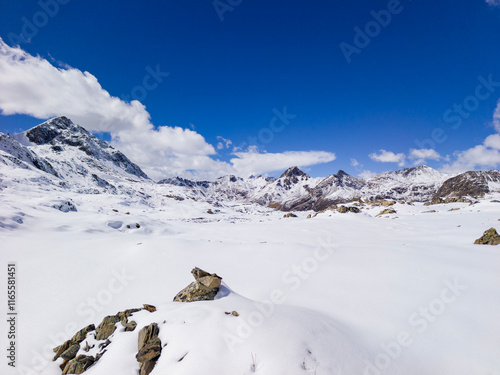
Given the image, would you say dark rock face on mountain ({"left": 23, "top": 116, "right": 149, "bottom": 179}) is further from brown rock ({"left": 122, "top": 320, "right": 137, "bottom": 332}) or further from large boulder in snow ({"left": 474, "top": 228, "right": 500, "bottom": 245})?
large boulder in snow ({"left": 474, "top": 228, "right": 500, "bottom": 245})

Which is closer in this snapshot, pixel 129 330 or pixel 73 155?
pixel 129 330

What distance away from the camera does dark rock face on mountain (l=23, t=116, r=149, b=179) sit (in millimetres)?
123375

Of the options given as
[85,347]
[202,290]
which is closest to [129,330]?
[85,347]

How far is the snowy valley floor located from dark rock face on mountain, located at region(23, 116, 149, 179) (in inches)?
5500

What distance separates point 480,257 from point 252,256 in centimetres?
993

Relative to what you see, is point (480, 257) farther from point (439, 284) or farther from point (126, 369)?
point (126, 369)

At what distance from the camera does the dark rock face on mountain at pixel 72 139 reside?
123m

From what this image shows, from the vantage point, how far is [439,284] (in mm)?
7266

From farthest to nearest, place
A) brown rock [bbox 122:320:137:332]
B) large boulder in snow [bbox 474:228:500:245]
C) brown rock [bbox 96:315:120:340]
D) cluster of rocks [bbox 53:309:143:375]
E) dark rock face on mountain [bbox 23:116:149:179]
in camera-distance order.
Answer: dark rock face on mountain [bbox 23:116:149:179], large boulder in snow [bbox 474:228:500:245], brown rock [bbox 96:315:120:340], brown rock [bbox 122:320:137:332], cluster of rocks [bbox 53:309:143:375]

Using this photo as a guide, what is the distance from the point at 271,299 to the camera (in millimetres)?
7512

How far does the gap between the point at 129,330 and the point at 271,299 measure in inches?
173

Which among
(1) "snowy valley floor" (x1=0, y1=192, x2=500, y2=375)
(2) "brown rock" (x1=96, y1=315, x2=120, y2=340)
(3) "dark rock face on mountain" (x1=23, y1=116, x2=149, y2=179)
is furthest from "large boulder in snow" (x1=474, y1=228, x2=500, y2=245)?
(3) "dark rock face on mountain" (x1=23, y1=116, x2=149, y2=179)

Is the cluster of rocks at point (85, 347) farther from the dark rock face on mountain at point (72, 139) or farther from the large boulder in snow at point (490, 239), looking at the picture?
the dark rock face on mountain at point (72, 139)

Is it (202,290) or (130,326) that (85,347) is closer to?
(130,326)
